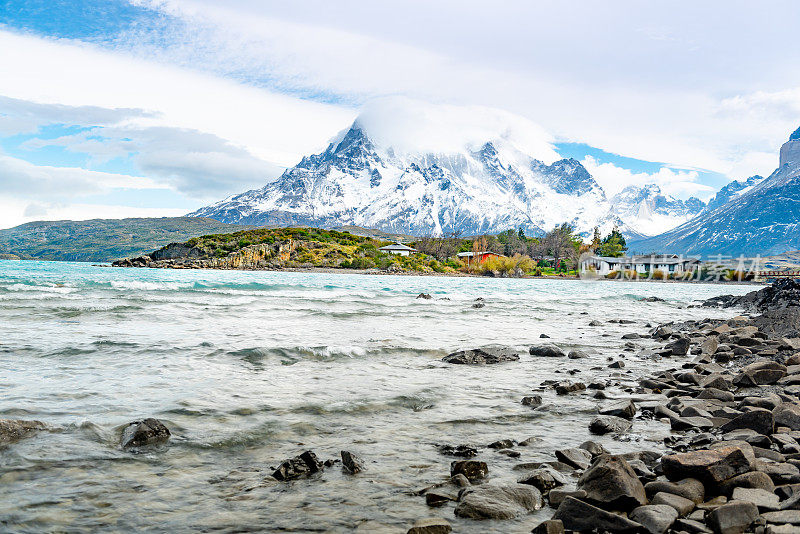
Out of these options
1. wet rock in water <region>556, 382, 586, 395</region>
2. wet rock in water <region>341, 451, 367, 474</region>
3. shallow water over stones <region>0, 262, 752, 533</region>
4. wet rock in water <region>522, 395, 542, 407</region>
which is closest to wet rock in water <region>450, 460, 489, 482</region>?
shallow water over stones <region>0, 262, 752, 533</region>

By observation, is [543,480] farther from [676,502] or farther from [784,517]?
[784,517]

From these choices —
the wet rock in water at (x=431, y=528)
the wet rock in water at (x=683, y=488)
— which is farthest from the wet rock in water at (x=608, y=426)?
the wet rock in water at (x=431, y=528)

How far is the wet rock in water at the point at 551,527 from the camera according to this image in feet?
15.2

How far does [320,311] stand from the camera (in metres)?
29.3

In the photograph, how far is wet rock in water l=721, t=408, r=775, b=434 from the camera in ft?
23.9


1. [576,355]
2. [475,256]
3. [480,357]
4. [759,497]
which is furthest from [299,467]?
[475,256]

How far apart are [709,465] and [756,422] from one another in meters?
2.68

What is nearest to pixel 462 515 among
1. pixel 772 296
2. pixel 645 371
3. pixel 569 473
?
pixel 569 473

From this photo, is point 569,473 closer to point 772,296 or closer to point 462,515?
point 462,515

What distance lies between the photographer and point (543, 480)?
592cm

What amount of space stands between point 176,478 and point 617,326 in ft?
84.2

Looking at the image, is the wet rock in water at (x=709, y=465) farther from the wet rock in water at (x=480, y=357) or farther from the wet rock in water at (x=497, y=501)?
the wet rock in water at (x=480, y=357)

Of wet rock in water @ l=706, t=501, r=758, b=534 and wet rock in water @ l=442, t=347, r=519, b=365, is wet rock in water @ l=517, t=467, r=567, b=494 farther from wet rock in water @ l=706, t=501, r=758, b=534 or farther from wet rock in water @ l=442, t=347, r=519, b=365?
wet rock in water @ l=442, t=347, r=519, b=365

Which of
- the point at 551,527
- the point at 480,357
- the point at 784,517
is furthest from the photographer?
the point at 480,357
